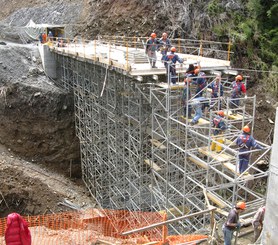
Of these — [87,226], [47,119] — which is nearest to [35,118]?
[47,119]

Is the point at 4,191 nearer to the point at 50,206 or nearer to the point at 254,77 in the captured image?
the point at 50,206

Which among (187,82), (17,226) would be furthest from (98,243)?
(187,82)

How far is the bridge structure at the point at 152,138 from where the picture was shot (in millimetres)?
10750

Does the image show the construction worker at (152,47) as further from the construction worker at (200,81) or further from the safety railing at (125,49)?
the construction worker at (200,81)

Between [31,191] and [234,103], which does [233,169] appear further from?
[31,191]

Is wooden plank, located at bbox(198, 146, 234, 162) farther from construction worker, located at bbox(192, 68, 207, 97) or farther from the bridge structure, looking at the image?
construction worker, located at bbox(192, 68, 207, 97)

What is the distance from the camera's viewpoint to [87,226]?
16578mm

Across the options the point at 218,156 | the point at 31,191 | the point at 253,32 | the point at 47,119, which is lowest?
the point at 31,191

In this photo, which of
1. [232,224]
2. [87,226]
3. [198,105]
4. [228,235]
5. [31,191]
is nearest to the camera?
[232,224]

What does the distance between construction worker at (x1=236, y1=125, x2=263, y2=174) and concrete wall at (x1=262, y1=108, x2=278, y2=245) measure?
10.3 ft

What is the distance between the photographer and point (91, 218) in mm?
17469

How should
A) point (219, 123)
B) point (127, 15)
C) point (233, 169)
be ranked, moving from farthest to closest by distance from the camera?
point (127, 15) → point (219, 123) → point (233, 169)

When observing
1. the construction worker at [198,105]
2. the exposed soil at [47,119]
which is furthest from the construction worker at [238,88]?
the exposed soil at [47,119]

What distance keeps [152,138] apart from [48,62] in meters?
14.8
